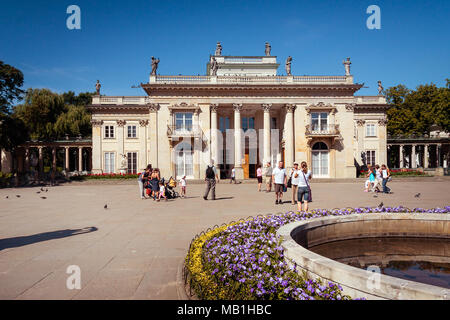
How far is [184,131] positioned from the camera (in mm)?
31828

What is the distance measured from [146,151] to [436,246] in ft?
114

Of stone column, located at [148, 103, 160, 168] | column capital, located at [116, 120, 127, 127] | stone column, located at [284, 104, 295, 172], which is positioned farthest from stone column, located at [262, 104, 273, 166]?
column capital, located at [116, 120, 127, 127]

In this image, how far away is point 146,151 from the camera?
123ft

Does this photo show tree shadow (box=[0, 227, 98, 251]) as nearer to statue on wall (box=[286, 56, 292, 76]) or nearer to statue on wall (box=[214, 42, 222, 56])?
statue on wall (box=[286, 56, 292, 76])

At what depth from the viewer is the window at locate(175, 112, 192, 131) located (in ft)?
106

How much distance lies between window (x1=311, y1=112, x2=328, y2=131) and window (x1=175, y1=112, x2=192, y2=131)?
14111mm

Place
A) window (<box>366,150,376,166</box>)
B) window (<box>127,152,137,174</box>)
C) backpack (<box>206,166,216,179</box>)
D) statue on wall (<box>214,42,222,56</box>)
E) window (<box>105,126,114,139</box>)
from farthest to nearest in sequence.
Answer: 1. statue on wall (<box>214,42,222,56</box>)
2. window (<box>366,150,376,166</box>)
3. window (<box>127,152,137,174</box>)
4. window (<box>105,126,114,139</box>)
5. backpack (<box>206,166,216,179</box>)

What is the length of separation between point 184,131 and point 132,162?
10.5m

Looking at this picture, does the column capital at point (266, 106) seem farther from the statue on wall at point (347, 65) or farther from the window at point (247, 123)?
the statue on wall at point (347, 65)

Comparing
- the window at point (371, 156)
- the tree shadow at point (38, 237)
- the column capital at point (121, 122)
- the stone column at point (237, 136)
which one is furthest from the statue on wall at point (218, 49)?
the tree shadow at point (38, 237)

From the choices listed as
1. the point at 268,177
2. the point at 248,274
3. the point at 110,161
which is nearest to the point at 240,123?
the point at 268,177

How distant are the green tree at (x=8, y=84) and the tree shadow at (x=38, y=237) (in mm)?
28488

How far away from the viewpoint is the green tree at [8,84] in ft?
96.3
